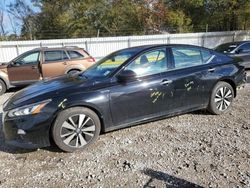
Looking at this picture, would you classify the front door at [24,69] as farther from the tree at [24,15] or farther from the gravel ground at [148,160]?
the tree at [24,15]

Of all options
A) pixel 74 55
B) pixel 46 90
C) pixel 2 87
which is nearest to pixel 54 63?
pixel 74 55

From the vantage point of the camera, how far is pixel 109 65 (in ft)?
15.5

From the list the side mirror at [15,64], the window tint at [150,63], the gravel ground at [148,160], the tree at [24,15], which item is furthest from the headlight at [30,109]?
the tree at [24,15]

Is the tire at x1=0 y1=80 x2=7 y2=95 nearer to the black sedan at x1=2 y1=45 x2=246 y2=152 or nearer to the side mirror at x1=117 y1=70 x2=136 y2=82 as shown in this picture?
the black sedan at x1=2 y1=45 x2=246 y2=152

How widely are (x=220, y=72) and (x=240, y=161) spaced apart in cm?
212

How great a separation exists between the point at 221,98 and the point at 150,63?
173cm

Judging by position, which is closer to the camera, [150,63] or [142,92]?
[142,92]

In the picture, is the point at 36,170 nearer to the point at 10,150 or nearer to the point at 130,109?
the point at 10,150

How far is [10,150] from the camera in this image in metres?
4.13

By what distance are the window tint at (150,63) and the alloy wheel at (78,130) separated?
1114 mm

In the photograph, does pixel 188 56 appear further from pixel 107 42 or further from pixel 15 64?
pixel 107 42

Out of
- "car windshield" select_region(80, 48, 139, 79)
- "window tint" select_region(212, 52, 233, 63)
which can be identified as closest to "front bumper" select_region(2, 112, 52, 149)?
"car windshield" select_region(80, 48, 139, 79)

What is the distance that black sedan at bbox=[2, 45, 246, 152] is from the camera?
12.4 ft

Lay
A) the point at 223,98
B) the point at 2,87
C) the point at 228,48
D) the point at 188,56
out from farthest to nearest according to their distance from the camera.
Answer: the point at 228,48
the point at 2,87
the point at 223,98
the point at 188,56
